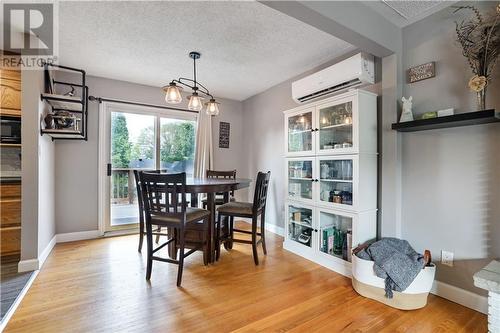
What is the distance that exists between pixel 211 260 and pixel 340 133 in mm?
1928

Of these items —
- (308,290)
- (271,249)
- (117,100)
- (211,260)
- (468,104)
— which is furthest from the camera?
(117,100)

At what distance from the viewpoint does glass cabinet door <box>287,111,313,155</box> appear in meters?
2.79

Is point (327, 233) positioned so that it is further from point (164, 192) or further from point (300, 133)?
point (164, 192)

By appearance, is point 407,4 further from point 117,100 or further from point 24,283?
point 24,283

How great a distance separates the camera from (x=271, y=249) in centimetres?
299

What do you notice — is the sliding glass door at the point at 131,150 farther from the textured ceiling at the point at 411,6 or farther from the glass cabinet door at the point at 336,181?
the textured ceiling at the point at 411,6

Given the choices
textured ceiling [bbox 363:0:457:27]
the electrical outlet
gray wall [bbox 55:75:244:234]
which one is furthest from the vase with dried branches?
gray wall [bbox 55:75:244:234]

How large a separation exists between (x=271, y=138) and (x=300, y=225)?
1524 millimetres

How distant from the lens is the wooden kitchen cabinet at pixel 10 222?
2604 millimetres

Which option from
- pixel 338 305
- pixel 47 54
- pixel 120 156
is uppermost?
pixel 47 54

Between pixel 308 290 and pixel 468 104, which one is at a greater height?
pixel 468 104

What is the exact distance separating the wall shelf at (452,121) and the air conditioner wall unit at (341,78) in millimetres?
623

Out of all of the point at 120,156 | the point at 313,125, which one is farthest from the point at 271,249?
the point at 120,156

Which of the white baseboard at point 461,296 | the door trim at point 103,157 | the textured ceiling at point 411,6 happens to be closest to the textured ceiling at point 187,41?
the door trim at point 103,157
